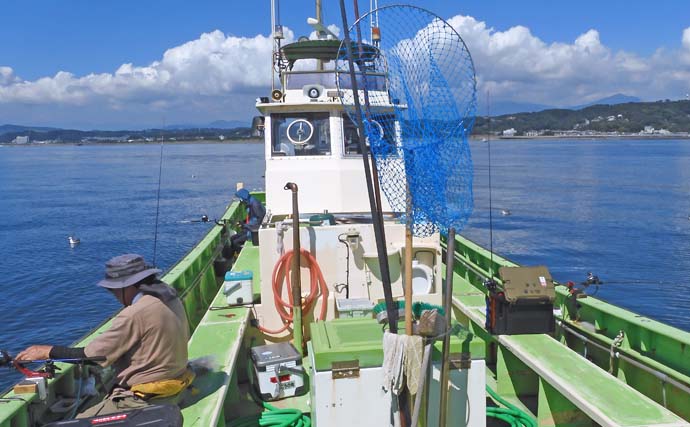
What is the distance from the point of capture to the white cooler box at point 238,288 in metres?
6.11

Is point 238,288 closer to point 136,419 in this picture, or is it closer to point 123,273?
point 123,273

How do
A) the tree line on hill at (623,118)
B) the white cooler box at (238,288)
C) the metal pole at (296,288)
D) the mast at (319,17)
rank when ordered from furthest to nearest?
1. the tree line on hill at (623,118)
2. the mast at (319,17)
3. the white cooler box at (238,288)
4. the metal pole at (296,288)

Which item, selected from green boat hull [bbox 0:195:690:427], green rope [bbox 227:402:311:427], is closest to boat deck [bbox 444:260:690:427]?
green boat hull [bbox 0:195:690:427]

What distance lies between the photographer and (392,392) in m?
3.65

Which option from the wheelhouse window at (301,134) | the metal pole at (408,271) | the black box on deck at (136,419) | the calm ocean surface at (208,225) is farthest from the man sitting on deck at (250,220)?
the black box on deck at (136,419)

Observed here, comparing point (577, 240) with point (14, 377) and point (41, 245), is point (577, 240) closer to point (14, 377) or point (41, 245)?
point (14, 377)

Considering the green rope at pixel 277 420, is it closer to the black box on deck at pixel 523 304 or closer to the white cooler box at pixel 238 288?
the white cooler box at pixel 238 288

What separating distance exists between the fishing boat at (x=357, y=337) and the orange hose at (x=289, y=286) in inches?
0.6

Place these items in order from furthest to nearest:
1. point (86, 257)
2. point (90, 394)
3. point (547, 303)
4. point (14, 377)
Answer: point (86, 257), point (14, 377), point (547, 303), point (90, 394)

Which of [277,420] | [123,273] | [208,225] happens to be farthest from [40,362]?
[208,225]

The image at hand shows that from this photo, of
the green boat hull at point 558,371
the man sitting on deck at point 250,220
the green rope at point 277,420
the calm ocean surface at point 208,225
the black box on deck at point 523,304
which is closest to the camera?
the green boat hull at point 558,371

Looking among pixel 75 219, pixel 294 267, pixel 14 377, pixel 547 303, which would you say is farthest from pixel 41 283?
pixel 547 303

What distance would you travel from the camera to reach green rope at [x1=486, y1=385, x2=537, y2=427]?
4.62 m

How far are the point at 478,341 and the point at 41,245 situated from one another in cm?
2193
